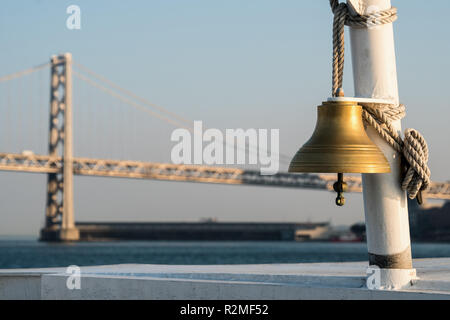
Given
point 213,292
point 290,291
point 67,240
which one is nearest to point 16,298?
point 213,292

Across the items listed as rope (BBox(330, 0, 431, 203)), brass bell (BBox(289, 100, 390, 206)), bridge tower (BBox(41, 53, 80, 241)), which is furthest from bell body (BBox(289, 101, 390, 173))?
bridge tower (BBox(41, 53, 80, 241))

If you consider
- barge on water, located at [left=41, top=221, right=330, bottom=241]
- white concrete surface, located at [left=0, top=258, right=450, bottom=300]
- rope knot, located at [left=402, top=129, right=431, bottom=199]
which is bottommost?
white concrete surface, located at [left=0, top=258, right=450, bottom=300]

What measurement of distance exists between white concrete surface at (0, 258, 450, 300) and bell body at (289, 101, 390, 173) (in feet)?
1.77

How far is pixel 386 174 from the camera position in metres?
4.12

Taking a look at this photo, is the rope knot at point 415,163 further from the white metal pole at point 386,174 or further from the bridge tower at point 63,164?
the bridge tower at point 63,164

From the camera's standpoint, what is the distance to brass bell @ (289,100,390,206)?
3.79 metres

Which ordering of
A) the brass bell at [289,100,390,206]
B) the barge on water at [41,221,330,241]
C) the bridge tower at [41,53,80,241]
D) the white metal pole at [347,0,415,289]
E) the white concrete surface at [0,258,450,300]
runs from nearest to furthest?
the brass bell at [289,100,390,206] < the white concrete surface at [0,258,450,300] < the white metal pole at [347,0,415,289] < the bridge tower at [41,53,80,241] < the barge on water at [41,221,330,241]

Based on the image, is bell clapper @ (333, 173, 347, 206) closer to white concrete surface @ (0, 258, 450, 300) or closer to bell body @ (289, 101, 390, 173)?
bell body @ (289, 101, 390, 173)

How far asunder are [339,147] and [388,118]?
42 centimetres

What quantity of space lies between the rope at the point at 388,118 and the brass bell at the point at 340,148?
0.34ft

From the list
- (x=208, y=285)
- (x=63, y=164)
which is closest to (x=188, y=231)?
(x=63, y=164)

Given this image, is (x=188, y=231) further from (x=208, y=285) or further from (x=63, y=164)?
(x=208, y=285)

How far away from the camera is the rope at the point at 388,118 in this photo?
4082 millimetres
